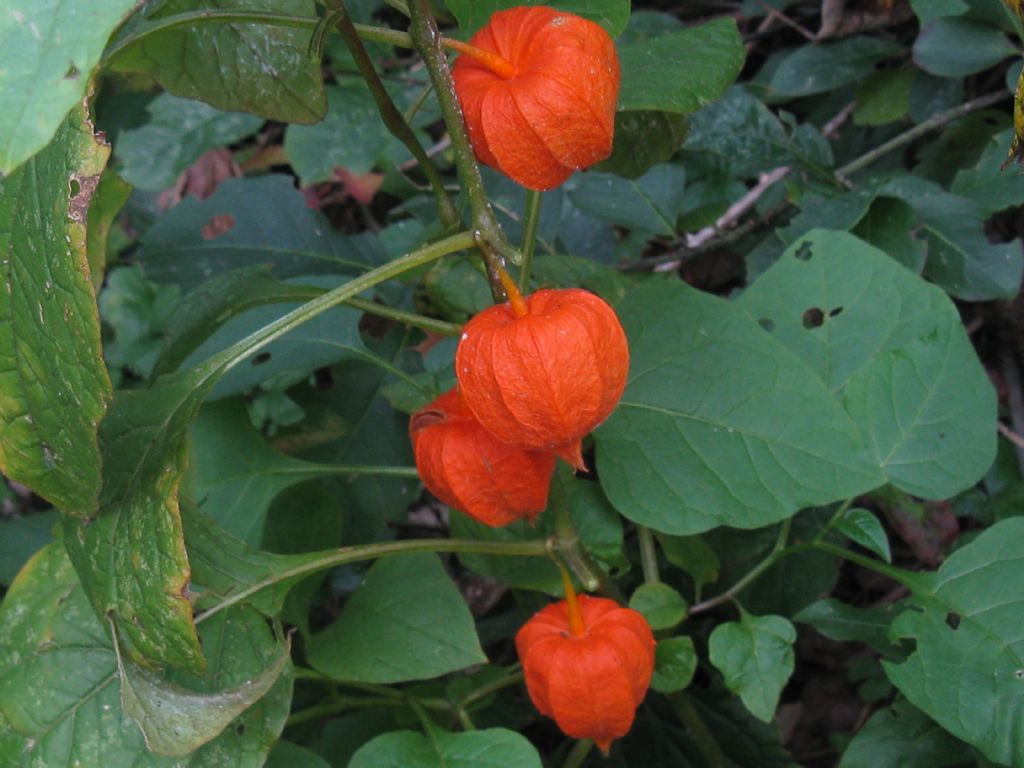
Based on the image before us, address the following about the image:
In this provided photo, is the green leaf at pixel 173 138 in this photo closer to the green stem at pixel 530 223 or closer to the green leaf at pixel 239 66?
the green leaf at pixel 239 66

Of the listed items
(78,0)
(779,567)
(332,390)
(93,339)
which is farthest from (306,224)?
(78,0)

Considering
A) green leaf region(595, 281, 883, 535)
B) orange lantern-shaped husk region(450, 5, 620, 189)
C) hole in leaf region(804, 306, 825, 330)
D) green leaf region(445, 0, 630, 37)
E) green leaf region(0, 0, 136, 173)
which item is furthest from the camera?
hole in leaf region(804, 306, 825, 330)

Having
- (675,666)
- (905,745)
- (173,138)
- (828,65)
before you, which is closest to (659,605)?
(675,666)

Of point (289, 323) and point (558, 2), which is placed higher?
point (558, 2)

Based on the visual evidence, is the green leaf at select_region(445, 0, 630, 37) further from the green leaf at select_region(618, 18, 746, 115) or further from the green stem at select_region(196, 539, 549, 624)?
the green stem at select_region(196, 539, 549, 624)

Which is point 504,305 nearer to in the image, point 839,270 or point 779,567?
point 839,270

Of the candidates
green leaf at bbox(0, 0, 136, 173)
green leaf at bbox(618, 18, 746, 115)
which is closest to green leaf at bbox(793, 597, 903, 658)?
green leaf at bbox(618, 18, 746, 115)
